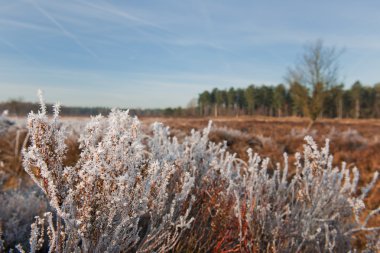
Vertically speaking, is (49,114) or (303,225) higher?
(49,114)

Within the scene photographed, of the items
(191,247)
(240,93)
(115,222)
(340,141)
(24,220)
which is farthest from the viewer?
(240,93)

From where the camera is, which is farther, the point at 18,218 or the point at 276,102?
the point at 276,102

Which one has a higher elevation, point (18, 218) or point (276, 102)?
point (276, 102)

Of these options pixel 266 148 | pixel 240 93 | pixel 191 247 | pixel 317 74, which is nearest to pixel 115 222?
pixel 191 247

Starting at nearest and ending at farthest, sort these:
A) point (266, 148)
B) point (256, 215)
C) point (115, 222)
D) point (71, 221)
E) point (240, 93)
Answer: point (71, 221) < point (115, 222) < point (256, 215) < point (266, 148) < point (240, 93)

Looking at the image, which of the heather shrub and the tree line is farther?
the tree line

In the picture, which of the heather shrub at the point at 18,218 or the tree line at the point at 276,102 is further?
the tree line at the point at 276,102

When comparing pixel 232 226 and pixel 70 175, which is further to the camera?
pixel 232 226

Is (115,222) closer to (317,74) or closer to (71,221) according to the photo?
(71,221)

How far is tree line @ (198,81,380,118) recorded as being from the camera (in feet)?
246

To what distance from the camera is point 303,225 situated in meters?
2.99

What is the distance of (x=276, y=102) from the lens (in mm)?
84812

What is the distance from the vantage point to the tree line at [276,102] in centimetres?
7488

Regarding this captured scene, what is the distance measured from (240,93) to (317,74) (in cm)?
6312
